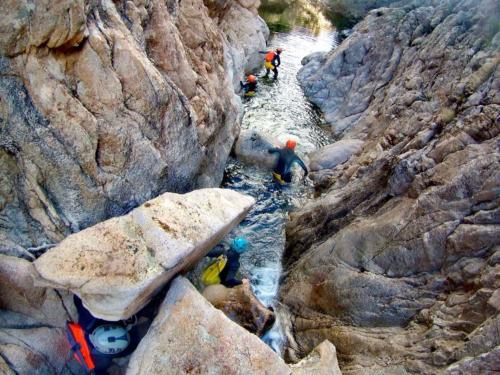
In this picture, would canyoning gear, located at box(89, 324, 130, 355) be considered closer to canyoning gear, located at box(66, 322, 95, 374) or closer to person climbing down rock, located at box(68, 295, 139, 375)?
person climbing down rock, located at box(68, 295, 139, 375)

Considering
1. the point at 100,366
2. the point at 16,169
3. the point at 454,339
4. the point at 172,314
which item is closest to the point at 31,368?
the point at 100,366

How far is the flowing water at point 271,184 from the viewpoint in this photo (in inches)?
452

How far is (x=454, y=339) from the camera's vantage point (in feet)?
22.7

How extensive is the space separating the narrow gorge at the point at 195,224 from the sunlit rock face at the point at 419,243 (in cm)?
4

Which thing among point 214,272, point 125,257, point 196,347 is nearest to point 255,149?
point 214,272

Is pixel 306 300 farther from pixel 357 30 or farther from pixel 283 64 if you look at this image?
pixel 283 64

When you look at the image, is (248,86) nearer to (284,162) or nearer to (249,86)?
(249,86)

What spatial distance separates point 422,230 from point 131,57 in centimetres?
728

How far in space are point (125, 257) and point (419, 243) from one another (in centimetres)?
616

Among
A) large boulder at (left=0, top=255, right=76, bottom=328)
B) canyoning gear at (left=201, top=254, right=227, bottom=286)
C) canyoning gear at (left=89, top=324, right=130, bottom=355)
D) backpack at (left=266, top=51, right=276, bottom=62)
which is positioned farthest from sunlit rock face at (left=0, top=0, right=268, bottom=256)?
backpack at (left=266, top=51, right=276, bottom=62)

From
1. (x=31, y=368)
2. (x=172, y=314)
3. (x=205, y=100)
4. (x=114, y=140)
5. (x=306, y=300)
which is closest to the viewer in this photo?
(x=31, y=368)

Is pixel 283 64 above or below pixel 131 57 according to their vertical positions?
below

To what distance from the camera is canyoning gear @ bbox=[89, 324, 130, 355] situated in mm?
6746

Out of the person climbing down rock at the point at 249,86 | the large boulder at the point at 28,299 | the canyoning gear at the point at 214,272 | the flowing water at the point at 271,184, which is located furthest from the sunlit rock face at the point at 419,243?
the person climbing down rock at the point at 249,86
